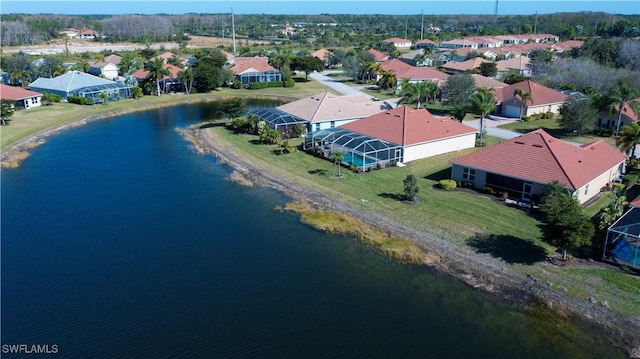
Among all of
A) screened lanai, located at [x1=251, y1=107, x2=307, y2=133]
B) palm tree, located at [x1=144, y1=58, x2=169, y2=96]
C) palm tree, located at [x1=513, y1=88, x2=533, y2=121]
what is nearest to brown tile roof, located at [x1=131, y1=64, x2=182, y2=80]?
palm tree, located at [x1=144, y1=58, x2=169, y2=96]

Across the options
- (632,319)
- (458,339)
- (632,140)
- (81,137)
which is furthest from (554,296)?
(81,137)

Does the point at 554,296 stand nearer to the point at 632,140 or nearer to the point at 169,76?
the point at 632,140

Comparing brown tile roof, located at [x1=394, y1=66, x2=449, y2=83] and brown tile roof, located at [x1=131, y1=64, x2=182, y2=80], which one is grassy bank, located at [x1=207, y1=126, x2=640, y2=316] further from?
brown tile roof, located at [x1=131, y1=64, x2=182, y2=80]

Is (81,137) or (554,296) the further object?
(81,137)

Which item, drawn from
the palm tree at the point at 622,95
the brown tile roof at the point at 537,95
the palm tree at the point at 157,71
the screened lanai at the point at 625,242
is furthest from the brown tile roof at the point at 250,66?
the screened lanai at the point at 625,242

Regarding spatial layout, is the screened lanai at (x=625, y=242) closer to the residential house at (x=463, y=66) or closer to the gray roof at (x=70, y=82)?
the residential house at (x=463, y=66)

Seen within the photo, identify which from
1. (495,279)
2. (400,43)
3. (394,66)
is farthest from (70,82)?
(400,43)

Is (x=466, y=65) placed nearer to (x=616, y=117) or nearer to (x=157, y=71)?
(x=616, y=117)
